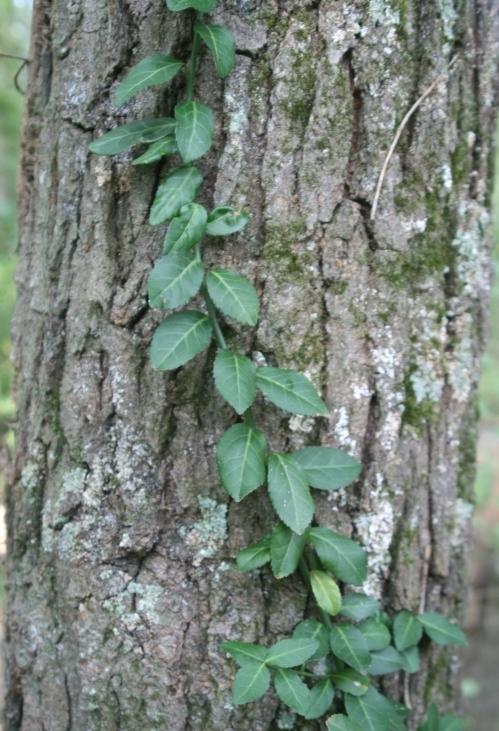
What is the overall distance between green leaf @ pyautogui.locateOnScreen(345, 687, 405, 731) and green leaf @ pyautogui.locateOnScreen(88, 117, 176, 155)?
1.12m

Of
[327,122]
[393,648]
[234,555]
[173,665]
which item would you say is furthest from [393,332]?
[173,665]

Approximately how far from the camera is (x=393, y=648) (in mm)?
1305

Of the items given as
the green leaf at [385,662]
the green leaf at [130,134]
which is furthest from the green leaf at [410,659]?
the green leaf at [130,134]

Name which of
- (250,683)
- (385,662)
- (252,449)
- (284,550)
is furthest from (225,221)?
(385,662)

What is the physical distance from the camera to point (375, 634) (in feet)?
4.13

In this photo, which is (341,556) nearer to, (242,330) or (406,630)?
(406,630)

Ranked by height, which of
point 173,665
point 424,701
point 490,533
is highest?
point 173,665

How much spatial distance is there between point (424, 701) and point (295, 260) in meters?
1.02

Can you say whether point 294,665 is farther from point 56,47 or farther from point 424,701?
point 56,47

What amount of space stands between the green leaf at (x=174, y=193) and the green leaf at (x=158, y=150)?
38mm

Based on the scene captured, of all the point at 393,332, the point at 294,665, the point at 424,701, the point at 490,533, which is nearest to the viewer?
the point at 294,665

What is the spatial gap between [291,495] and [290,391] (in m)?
0.19

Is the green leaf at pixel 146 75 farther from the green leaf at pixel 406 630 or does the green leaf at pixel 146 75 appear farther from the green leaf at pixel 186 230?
the green leaf at pixel 406 630

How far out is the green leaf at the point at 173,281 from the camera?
109cm
